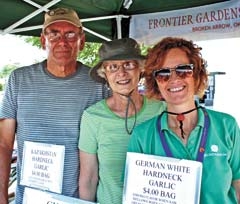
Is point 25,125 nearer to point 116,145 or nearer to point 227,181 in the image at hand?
point 116,145

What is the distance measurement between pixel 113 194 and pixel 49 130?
393 millimetres

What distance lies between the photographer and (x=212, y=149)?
1.21m

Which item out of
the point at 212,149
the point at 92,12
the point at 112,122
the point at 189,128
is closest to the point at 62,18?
the point at 112,122

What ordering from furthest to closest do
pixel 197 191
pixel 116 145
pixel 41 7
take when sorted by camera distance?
pixel 41 7 < pixel 116 145 < pixel 197 191

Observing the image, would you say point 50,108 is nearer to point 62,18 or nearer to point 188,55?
point 62,18

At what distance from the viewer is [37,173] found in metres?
1.53

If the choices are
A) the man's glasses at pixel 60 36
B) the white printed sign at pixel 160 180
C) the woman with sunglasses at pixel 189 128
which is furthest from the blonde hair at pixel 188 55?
the man's glasses at pixel 60 36

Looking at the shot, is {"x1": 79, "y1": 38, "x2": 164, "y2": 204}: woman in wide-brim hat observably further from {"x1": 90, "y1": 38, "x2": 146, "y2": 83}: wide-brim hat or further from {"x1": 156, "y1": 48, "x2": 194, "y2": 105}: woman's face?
{"x1": 156, "y1": 48, "x2": 194, "y2": 105}: woman's face

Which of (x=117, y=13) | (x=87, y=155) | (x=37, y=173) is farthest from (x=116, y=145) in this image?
(x=117, y=13)

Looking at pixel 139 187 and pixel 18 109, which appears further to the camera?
pixel 18 109

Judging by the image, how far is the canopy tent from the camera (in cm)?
261

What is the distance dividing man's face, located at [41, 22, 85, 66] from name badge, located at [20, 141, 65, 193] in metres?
0.37

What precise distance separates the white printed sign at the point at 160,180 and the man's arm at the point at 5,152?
26.7 inches

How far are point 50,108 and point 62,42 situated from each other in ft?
0.94
